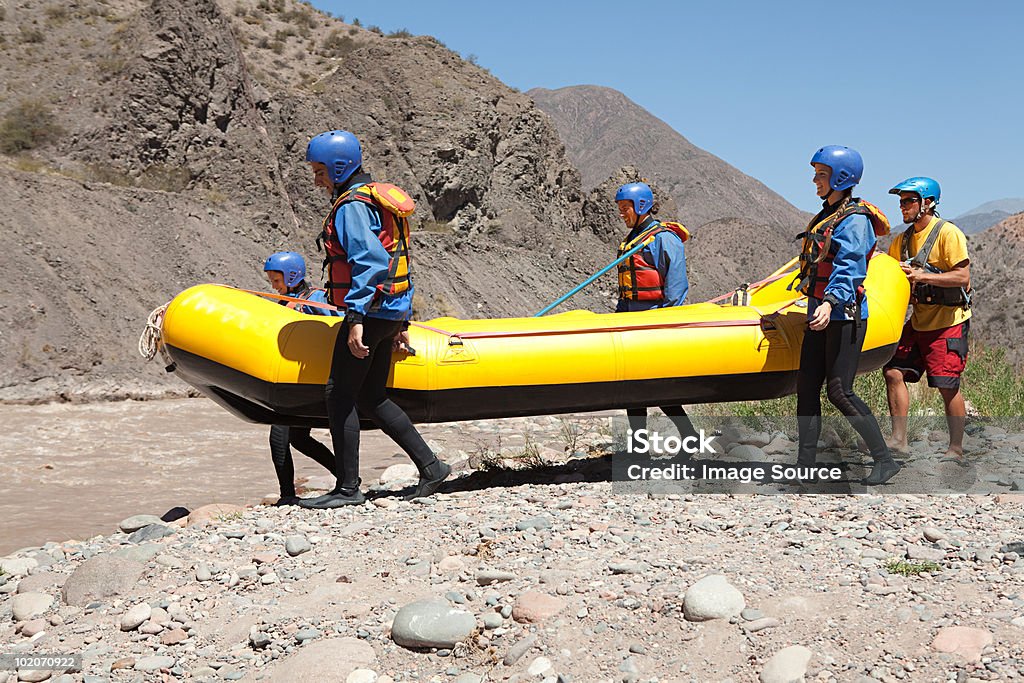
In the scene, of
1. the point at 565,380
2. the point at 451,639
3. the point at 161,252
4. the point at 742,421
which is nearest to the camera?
the point at 451,639

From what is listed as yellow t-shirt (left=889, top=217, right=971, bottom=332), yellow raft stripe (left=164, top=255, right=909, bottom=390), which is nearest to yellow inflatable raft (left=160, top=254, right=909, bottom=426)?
yellow raft stripe (left=164, top=255, right=909, bottom=390)

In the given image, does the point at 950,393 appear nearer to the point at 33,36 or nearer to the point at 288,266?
the point at 288,266

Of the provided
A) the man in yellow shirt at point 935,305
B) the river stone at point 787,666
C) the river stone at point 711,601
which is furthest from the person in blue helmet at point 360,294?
the man in yellow shirt at point 935,305

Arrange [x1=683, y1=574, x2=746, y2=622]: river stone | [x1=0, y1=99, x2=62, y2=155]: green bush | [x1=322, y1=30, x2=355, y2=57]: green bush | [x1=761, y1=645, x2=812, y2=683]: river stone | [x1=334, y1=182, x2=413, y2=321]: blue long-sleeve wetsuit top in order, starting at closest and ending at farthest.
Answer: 1. [x1=761, y1=645, x2=812, y2=683]: river stone
2. [x1=683, y1=574, x2=746, y2=622]: river stone
3. [x1=334, y1=182, x2=413, y2=321]: blue long-sleeve wetsuit top
4. [x1=0, y1=99, x2=62, y2=155]: green bush
5. [x1=322, y1=30, x2=355, y2=57]: green bush

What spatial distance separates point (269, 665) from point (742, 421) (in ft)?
15.6

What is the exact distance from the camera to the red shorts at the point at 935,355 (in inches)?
204

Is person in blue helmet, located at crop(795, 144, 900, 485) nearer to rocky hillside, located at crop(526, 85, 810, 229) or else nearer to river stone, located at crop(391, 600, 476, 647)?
river stone, located at crop(391, 600, 476, 647)

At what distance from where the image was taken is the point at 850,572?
3250 mm

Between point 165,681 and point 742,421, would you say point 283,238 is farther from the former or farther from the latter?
point 165,681

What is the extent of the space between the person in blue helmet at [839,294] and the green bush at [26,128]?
19773 mm

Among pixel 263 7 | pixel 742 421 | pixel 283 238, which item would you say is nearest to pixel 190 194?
pixel 283 238

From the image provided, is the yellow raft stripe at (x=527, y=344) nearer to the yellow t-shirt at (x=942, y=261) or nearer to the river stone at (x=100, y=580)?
the yellow t-shirt at (x=942, y=261)

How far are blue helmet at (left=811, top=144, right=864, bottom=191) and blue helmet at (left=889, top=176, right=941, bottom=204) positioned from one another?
0.89 m

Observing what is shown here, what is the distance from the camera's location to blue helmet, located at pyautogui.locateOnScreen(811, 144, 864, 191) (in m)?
4.49
